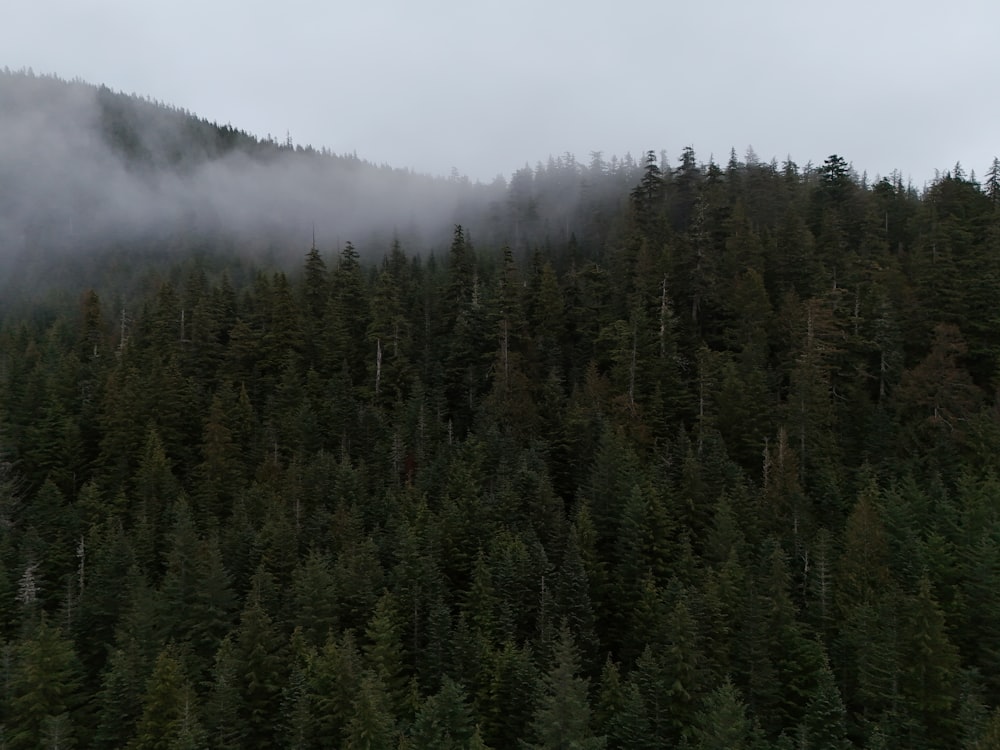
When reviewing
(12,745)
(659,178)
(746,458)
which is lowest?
Answer: (12,745)

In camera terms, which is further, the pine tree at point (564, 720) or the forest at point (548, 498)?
the forest at point (548, 498)

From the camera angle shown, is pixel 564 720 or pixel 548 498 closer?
pixel 564 720

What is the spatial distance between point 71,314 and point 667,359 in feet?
351

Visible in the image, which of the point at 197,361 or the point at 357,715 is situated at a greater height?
the point at 197,361

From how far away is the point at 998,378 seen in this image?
2154 inches

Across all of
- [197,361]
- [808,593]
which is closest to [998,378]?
[808,593]

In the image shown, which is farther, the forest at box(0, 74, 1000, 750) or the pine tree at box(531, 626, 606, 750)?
the forest at box(0, 74, 1000, 750)

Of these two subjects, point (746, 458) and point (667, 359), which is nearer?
point (746, 458)

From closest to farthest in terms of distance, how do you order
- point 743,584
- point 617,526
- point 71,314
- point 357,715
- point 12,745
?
point 357,715
point 12,745
point 743,584
point 617,526
point 71,314

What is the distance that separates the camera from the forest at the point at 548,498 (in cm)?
3238

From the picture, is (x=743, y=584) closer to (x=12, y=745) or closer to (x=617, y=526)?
(x=617, y=526)

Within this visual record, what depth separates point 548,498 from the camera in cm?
4531

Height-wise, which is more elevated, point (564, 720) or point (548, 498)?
point (548, 498)

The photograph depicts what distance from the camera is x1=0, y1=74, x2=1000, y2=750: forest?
106ft
